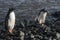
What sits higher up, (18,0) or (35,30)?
(18,0)

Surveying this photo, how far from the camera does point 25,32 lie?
13773 mm

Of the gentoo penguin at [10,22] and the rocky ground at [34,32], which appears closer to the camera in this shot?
the rocky ground at [34,32]

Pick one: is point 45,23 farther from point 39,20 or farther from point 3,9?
point 3,9

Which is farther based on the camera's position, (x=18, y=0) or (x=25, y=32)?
(x=18, y=0)

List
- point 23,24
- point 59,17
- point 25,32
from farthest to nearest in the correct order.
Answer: point 59,17 < point 23,24 < point 25,32

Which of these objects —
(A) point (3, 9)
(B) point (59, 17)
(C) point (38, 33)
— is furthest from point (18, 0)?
(C) point (38, 33)

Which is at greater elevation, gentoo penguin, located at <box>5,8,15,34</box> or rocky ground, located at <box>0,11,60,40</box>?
gentoo penguin, located at <box>5,8,15,34</box>

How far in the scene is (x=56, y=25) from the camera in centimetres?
1545

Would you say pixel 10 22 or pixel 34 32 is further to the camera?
pixel 10 22

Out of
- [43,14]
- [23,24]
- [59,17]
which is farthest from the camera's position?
[59,17]

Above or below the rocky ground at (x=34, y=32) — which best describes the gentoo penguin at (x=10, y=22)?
above

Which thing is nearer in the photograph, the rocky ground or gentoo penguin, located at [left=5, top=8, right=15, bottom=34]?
the rocky ground

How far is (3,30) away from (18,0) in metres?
8.04

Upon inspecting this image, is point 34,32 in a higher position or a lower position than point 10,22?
lower
